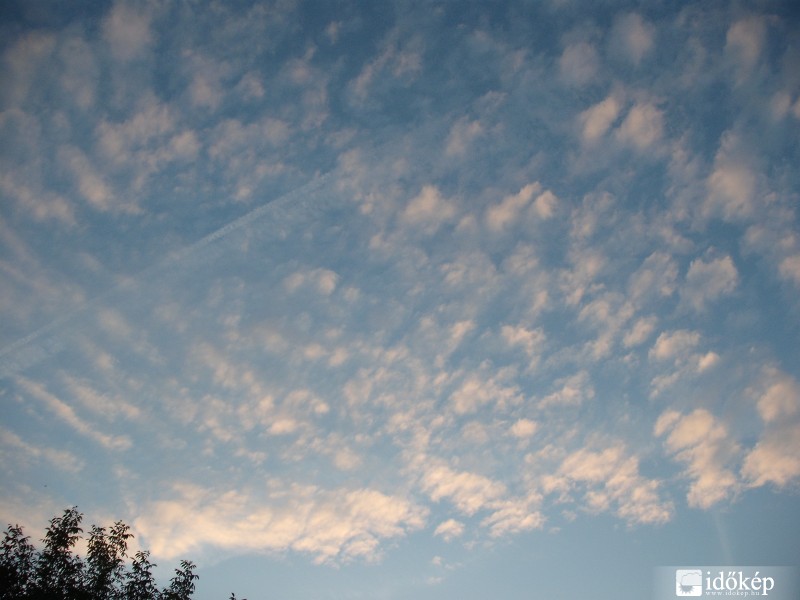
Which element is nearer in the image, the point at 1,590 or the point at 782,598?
the point at 1,590

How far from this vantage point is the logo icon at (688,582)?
133 ft

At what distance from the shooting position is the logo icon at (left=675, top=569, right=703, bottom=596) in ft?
133

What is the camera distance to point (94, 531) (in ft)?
76.7

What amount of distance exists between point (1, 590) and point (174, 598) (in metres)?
7.00

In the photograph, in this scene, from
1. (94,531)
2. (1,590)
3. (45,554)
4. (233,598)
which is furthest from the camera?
(233,598)

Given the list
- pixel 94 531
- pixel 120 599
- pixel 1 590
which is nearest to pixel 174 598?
pixel 120 599

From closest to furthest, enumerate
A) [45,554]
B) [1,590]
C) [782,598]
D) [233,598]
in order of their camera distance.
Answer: [1,590]
[45,554]
[233,598]
[782,598]

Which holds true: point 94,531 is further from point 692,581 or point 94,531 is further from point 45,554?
point 692,581

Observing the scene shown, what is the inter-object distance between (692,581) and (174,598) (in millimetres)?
41835

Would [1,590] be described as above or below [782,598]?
below

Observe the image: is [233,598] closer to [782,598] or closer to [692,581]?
[692,581]

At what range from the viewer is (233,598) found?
2512 cm

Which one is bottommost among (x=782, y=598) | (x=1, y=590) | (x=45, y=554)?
(x=1, y=590)

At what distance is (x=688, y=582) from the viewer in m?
41.4
